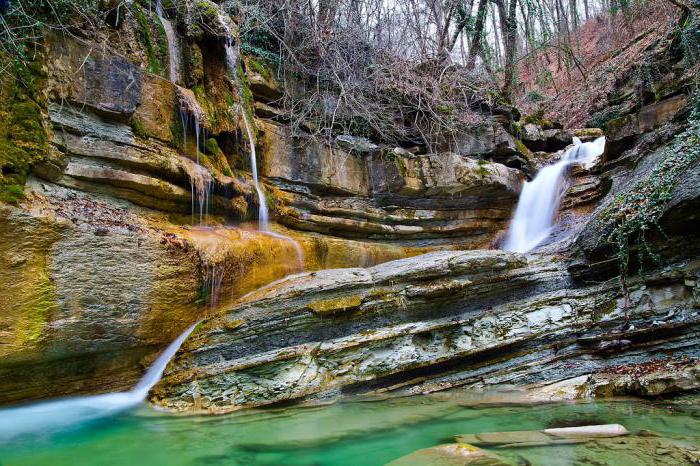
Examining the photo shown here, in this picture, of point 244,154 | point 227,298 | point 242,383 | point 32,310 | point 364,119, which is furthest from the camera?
point 364,119

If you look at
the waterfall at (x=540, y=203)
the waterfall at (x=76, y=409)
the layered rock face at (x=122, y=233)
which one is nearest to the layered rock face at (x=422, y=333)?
the waterfall at (x=76, y=409)

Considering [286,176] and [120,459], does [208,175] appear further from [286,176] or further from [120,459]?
[120,459]

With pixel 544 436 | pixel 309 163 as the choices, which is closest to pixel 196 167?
pixel 309 163

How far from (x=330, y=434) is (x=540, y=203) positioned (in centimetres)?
799

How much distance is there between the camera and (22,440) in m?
3.82

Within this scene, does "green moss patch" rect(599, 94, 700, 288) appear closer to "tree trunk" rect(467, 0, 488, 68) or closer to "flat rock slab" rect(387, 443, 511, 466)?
"flat rock slab" rect(387, 443, 511, 466)

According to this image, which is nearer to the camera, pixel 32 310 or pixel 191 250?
pixel 32 310

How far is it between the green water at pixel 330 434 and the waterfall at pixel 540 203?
550 cm

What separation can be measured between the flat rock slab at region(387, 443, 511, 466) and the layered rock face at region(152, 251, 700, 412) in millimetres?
2265

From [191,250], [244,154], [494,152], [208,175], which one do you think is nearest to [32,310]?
[191,250]

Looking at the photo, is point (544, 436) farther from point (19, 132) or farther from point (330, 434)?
point (19, 132)

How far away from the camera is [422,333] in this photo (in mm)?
5801

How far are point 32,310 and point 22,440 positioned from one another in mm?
1243

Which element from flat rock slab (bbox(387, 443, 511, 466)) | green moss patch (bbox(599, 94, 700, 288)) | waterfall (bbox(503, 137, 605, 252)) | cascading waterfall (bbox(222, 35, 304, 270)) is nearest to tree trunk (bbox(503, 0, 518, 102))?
waterfall (bbox(503, 137, 605, 252))
